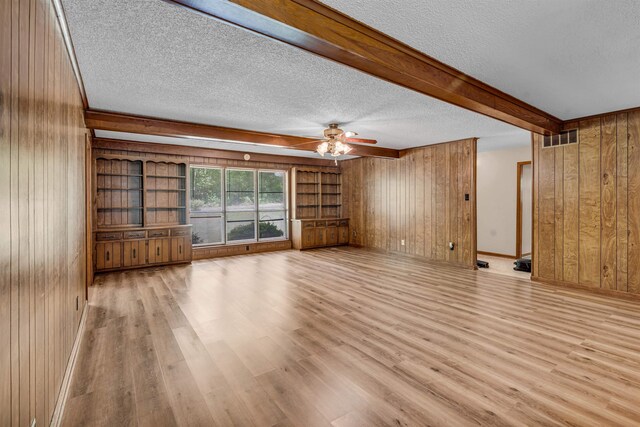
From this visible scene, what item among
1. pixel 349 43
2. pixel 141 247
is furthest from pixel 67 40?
pixel 141 247

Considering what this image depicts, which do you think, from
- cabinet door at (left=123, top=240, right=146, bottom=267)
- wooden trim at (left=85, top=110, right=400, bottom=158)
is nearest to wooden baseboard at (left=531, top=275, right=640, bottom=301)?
wooden trim at (left=85, top=110, right=400, bottom=158)

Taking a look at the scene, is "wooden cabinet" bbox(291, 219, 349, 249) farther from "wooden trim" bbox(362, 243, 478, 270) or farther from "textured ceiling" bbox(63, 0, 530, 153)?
"textured ceiling" bbox(63, 0, 530, 153)

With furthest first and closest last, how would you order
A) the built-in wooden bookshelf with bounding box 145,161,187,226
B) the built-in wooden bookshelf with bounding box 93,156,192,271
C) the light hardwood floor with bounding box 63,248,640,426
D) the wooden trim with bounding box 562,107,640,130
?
1. the built-in wooden bookshelf with bounding box 145,161,187,226
2. the built-in wooden bookshelf with bounding box 93,156,192,271
3. the wooden trim with bounding box 562,107,640,130
4. the light hardwood floor with bounding box 63,248,640,426

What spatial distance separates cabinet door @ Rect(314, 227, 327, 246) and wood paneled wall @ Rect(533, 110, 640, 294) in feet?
16.5

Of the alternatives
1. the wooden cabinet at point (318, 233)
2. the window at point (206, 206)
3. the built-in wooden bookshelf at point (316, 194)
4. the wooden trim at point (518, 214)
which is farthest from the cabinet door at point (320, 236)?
the wooden trim at point (518, 214)

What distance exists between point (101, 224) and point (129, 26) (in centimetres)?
503

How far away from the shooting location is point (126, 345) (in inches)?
113

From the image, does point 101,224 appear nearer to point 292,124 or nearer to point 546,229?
point 292,124

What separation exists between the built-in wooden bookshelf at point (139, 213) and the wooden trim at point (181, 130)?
210cm

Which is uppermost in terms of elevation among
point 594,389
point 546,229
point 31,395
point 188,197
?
point 188,197

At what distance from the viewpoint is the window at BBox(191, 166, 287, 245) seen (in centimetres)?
737

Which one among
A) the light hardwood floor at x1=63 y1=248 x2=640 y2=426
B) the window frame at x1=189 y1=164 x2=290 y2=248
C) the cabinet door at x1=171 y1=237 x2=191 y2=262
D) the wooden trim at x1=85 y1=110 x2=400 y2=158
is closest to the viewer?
the light hardwood floor at x1=63 y1=248 x2=640 y2=426

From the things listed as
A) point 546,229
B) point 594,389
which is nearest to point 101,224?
point 594,389

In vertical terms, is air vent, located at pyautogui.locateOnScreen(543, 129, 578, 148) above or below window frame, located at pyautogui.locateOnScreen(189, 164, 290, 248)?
above
